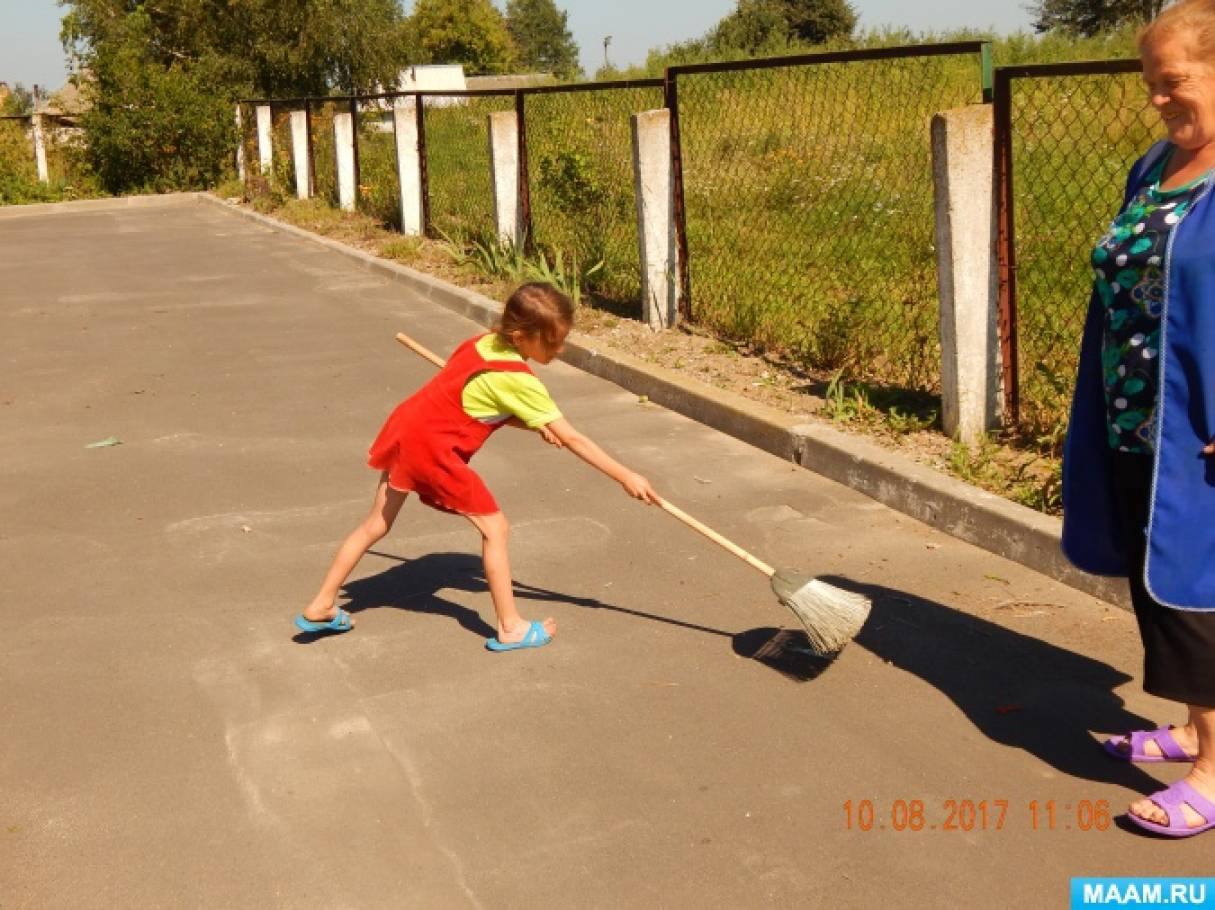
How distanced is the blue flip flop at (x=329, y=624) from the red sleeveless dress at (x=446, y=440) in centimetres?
53

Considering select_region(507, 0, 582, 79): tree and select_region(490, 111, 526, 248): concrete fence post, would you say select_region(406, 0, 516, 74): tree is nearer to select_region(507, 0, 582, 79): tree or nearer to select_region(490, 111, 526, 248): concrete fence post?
select_region(507, 0, 582, 79): tree

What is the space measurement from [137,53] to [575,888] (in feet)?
83.5

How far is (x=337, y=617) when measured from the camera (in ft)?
15.7

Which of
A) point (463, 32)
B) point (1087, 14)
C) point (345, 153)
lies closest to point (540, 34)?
point (463, 32)

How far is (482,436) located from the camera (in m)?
4.64

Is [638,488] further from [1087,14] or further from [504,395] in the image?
[1087,14]

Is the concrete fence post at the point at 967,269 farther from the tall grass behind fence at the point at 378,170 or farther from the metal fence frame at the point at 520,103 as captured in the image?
the tall grass behind fence at the point at 378,170

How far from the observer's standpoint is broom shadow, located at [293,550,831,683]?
179 inches

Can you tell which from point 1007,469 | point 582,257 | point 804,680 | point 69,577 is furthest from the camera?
point 582,257

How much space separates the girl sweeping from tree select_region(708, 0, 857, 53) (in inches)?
2770

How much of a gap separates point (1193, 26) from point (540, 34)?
162767mm

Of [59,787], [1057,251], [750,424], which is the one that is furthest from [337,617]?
[1057,251]

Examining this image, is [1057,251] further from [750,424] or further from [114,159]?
[114,159]

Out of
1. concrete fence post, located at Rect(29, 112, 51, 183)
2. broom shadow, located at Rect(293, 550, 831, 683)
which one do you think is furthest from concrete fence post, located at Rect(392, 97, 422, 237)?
concrete fence post, located at Rect(29, 112, 51, 183)
